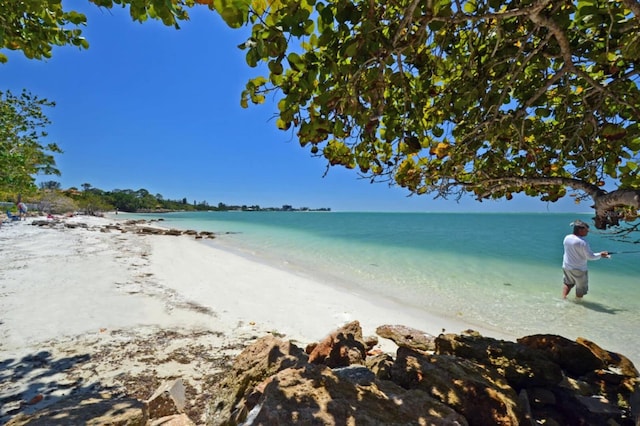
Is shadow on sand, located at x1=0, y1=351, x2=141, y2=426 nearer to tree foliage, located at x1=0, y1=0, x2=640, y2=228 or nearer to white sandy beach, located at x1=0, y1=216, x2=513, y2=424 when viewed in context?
white sandy beach, located at x1=0, y1=216, x2=513, y2=424

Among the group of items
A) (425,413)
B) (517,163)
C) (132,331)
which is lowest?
(132,331)

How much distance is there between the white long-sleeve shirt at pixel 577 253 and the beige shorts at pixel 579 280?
0.15 m

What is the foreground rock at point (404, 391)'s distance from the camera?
1.73 metres

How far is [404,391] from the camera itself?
80.1 inches

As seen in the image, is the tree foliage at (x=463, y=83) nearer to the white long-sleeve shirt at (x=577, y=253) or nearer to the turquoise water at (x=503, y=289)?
the turquoise water at (x=503, y=289)

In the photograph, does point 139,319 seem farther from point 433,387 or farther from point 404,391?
point 433,387

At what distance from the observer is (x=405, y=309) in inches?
281

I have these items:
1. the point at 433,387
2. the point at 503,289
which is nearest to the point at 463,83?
the point at 433,387

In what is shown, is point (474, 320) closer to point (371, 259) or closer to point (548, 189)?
point (548, 189)

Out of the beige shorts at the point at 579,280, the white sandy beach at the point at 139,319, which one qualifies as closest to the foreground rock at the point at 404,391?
the white sandy beach at the point at 139,319

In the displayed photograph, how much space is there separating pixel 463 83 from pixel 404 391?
2.80m

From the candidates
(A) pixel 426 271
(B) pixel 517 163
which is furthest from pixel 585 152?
(A) pixel 426 271

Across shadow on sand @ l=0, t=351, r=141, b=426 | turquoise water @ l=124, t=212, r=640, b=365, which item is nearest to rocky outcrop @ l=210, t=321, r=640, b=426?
shadow on sand @ l=0, t=351, r=141, b=426

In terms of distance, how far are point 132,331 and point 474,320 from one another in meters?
6.91
